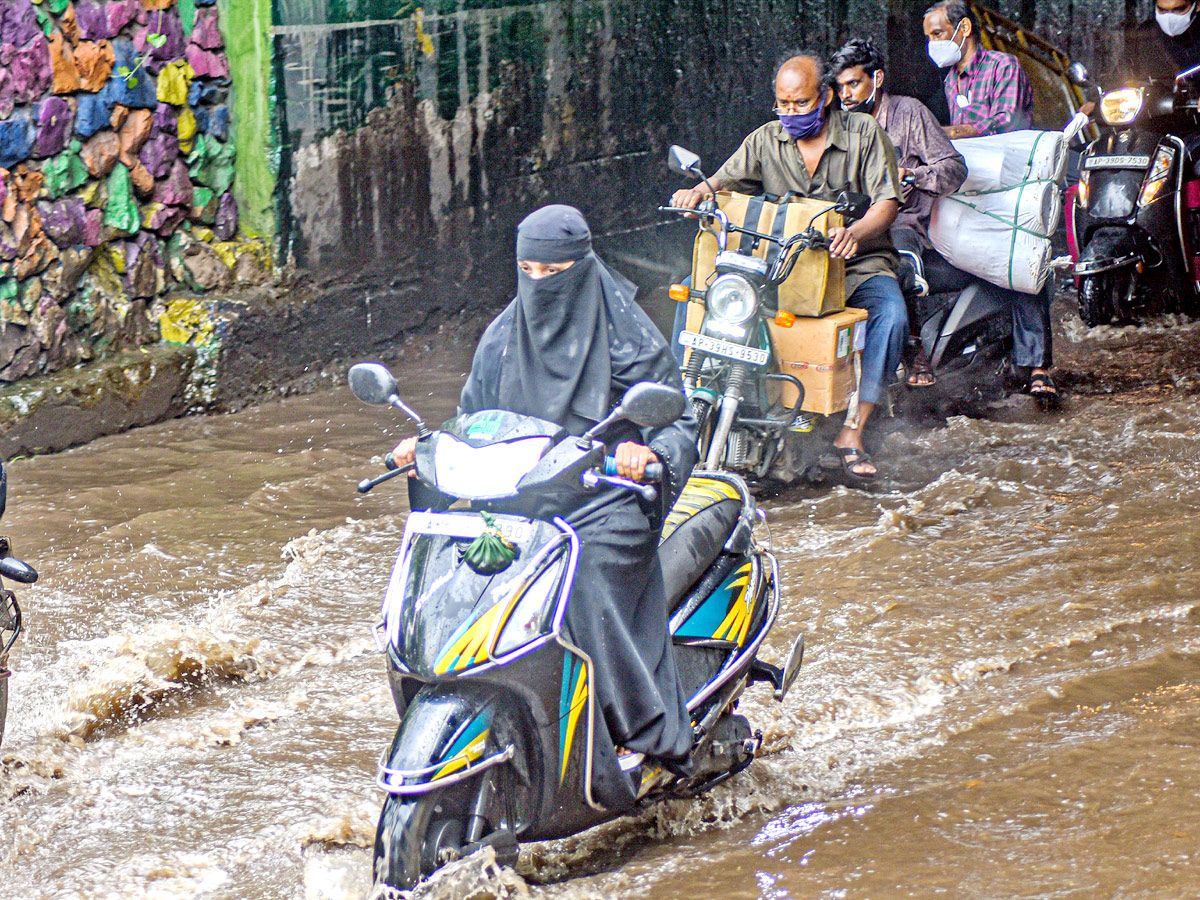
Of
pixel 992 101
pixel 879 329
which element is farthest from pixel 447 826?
pixel 992 101

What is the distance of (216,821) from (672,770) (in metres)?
1.23

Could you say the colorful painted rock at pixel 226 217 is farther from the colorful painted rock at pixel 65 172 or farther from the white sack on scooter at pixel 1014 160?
the white sack on scooter at pixel 1014 160

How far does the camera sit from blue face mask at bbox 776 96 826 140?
19.4 ft

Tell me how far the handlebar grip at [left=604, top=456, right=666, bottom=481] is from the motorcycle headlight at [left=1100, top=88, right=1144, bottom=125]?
668 centimetres

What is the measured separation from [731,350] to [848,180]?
3.63 feet

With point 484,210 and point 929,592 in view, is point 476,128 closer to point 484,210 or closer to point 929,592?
point 484,210

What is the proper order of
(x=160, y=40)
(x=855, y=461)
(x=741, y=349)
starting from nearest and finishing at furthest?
(x=741, y=349) < (x=855, y=461) < (x=160, y=40)

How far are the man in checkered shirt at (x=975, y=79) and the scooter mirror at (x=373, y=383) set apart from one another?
5538 mm

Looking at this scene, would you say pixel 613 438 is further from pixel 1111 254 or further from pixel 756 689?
pixel 1111 254

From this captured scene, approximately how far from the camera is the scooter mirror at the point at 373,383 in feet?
10.0

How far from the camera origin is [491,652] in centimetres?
261

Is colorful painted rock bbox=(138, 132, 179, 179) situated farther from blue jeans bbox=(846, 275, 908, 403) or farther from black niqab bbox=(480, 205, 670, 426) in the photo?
black niqab bbox=(480, 205, 670, 426)

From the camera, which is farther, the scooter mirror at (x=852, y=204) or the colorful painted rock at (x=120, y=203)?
the colorful painted rock at (x=120, y=203)

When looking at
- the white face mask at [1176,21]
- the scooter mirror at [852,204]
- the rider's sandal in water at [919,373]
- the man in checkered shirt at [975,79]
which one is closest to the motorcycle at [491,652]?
the scooter mirror at [852,204]
